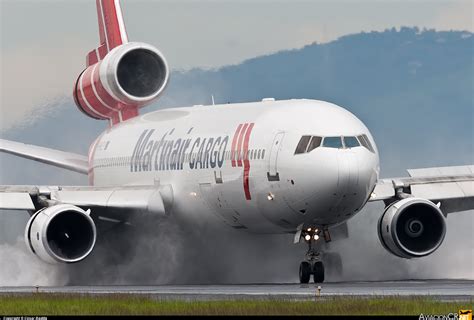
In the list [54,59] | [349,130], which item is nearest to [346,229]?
[349,130]

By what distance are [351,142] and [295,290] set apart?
14.1 ft

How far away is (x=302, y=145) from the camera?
39844 millimetres

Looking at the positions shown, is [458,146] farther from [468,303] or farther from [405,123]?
[468,303]

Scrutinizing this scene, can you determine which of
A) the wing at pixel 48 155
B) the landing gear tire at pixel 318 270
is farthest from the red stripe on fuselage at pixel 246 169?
the wing at pixel 48 155

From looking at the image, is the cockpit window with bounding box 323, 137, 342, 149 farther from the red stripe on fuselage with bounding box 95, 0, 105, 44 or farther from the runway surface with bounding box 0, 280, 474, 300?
the red stripe on fuselage with bounding box 95, 0, 105, 44

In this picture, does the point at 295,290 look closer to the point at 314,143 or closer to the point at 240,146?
the point at 314,143

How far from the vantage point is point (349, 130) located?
39906mm

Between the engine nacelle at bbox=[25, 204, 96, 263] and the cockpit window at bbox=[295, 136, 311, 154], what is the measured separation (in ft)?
20.5

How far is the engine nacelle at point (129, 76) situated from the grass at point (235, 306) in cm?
1864

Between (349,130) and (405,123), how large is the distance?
14976 millimetres

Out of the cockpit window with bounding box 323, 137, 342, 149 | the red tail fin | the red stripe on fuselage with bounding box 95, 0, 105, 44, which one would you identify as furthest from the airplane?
the red stripe on fuselage with bounding box 95, 0, 105, 44

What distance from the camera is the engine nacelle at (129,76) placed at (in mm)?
52438

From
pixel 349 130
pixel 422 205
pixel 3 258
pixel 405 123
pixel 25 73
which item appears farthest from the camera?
pixel 25 73

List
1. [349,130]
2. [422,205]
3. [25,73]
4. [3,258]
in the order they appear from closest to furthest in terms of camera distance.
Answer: [349,130], [422,205], [3,258], [25,73]
